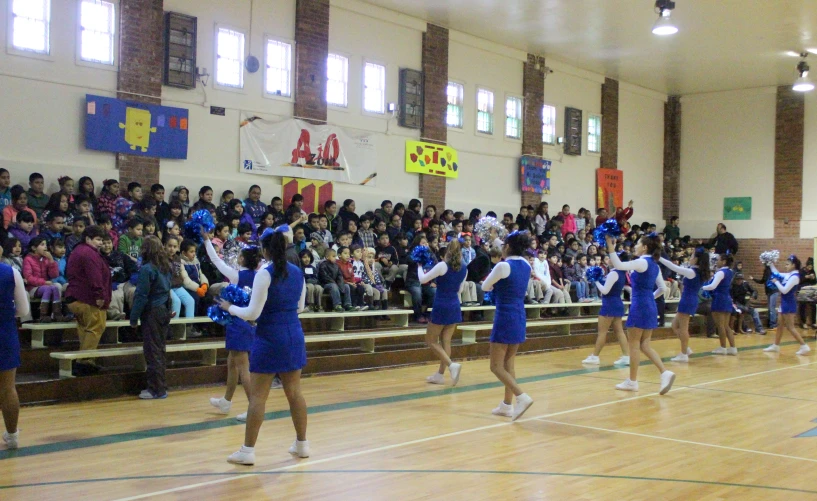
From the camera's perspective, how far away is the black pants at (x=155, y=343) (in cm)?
826

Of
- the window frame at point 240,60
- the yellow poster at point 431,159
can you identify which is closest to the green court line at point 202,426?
the window frame at point 240,60

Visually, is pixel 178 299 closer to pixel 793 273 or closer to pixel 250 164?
pixel 250 164

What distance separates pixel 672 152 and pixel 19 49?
18.2 m

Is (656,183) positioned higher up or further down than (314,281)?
higher up

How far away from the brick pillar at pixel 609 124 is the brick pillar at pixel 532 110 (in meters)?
2.69

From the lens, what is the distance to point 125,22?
479 inches

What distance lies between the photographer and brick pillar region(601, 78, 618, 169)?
21.7 metres

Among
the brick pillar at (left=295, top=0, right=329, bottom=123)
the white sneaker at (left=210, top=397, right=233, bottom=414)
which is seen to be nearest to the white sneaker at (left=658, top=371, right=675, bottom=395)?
the white sneaker at (left=210, top=397, right=233, bottom=414)

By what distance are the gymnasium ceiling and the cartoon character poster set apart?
194 inches

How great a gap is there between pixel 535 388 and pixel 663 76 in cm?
1433

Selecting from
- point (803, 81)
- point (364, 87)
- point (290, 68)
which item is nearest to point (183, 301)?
point (290, 68)

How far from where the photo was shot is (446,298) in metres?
9.19

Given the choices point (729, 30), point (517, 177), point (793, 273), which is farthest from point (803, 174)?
point (793, 273)

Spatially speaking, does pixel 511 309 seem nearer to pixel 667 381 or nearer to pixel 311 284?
pixel 667 381
